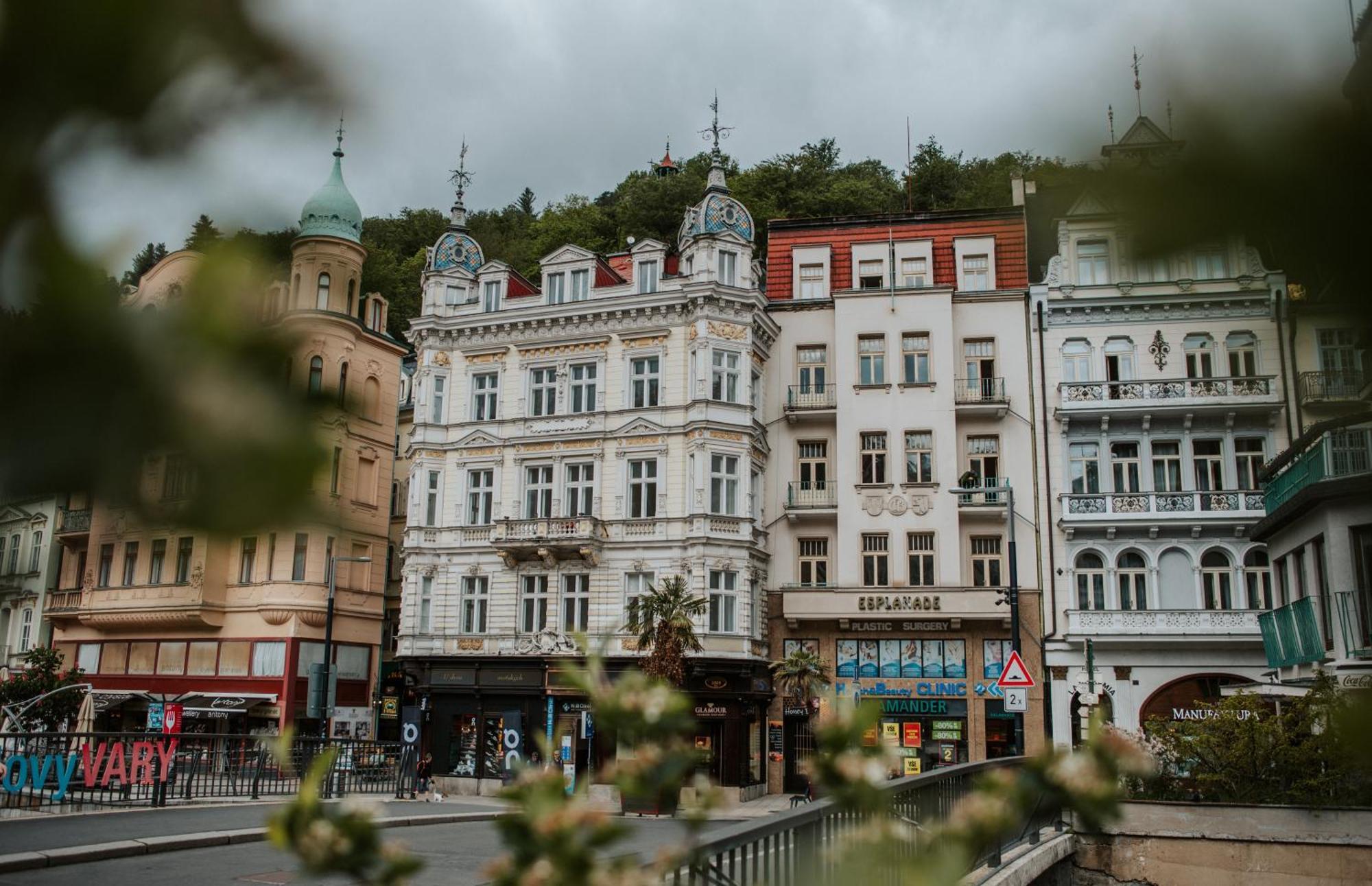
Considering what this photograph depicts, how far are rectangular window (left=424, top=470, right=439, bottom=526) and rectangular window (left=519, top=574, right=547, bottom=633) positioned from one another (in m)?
4.34

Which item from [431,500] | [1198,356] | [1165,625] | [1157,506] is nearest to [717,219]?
[431,500]

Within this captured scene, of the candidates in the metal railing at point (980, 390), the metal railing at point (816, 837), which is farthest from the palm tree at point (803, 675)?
the metal railing at point (816, 837)

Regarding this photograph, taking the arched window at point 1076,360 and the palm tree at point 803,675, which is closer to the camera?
the palm tree at point 803,675

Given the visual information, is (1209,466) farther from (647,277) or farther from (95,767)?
(95,767)

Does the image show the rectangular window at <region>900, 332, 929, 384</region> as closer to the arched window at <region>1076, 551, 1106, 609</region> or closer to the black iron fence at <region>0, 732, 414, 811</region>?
the arched window at <region>1076, 551, 1106, 609</region>

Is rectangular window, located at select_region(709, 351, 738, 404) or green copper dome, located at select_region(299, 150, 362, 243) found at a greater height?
rectangular window, located at select_region(709, 351, 738, 404)

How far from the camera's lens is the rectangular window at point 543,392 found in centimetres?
4131

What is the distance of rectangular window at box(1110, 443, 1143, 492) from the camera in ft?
124

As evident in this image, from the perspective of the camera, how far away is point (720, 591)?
3762 centimetres

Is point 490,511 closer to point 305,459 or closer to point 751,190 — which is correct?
point 751,190

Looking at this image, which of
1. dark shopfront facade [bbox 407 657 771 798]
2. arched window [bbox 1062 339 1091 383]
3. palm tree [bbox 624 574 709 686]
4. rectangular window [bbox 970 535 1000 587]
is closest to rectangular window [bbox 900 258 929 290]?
arched window [bbox 1062 339 1091 383]

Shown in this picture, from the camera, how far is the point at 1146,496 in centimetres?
3662

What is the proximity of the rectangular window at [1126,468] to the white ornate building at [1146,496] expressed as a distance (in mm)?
44

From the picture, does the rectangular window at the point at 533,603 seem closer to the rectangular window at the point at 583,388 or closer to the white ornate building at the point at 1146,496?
the rectangular window at the point at 583,388
